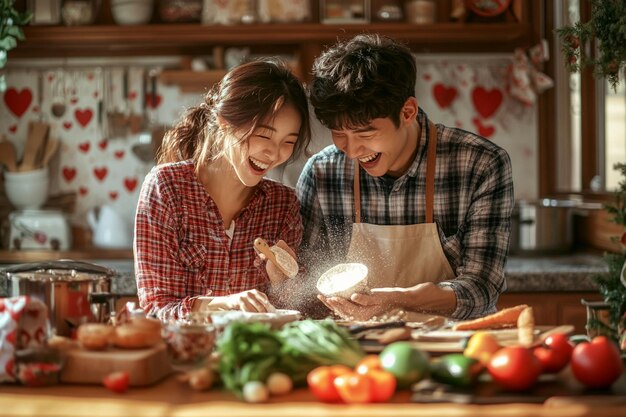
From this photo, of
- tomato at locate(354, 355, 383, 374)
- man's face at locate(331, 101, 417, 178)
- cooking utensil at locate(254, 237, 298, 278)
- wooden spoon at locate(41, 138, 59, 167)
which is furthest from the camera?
wooden spoon at locate(41, 138, 59, 167)

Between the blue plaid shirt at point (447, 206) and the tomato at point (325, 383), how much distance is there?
1.06m

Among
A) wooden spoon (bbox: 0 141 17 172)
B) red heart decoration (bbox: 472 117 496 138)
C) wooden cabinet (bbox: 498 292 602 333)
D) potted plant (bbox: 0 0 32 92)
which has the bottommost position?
wooden cabinet (bbox: 498 292 602 333)

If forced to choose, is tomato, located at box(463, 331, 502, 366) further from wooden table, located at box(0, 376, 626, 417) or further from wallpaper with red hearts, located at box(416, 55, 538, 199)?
wallpaper with red hearts, located at box(416, 55, 538, 199)

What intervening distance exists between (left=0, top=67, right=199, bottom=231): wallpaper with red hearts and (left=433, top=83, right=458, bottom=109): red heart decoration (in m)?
1.25

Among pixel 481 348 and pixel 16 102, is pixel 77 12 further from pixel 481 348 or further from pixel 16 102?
pixel 481 348

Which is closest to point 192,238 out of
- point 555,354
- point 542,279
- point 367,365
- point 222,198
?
point 222,198

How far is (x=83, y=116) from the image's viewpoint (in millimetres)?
4879

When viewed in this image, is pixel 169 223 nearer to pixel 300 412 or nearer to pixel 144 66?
pixel 300 412

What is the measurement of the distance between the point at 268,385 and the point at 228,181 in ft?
3.85

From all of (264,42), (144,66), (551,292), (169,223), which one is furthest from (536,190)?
(169,223)

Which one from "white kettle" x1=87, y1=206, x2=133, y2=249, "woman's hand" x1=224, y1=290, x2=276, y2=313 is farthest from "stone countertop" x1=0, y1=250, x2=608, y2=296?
"woman's hand" x1=224, y1=290, x2=276, y2=313

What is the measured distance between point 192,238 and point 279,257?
0.28 metres

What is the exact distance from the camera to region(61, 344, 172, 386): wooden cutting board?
1648 mm

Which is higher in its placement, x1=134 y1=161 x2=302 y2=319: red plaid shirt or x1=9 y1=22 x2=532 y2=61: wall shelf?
x1=9 y1=22 x2=532 y2=61: wall shelf
